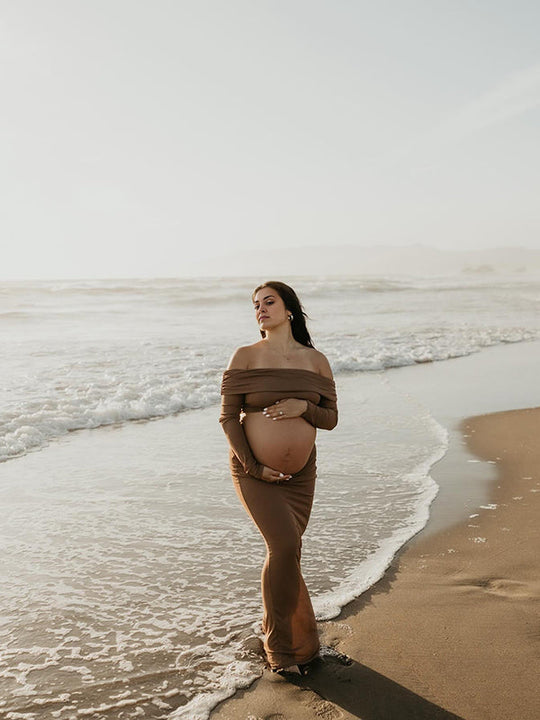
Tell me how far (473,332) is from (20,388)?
1387cm

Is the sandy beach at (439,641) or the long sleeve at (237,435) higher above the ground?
the long sleeve at (237,435)

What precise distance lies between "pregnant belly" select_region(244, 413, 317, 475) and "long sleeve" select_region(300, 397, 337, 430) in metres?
0.07

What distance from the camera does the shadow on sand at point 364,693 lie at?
328 cm

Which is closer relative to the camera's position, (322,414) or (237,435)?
(237,435)

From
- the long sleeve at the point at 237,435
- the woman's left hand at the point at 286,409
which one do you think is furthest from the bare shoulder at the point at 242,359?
the woman's left hand at the point at 286,409

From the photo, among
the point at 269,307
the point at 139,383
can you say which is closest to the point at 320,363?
the point at 269,307

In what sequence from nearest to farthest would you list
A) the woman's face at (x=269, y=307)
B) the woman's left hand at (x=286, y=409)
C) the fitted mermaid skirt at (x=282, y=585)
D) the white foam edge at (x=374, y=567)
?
the fitted mermaid skirt at (x=282, y=585)
the woman's left hand at (x=286, y=409)
the woman's face at (x=269, y=307)
the white foam edge at (x=374, y=567)

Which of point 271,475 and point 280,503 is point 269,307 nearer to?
point 271,475

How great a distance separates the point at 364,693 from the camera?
3441mm

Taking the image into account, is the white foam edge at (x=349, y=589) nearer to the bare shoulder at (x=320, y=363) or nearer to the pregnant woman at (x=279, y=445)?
the pregnant woman at (x=279, y=445)

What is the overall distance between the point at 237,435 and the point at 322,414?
1.64 feet

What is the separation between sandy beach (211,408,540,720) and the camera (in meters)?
3.34

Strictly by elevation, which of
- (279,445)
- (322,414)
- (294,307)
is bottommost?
(279,445)

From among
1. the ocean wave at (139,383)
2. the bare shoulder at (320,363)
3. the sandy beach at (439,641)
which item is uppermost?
the bare shoulder at (320,363)
